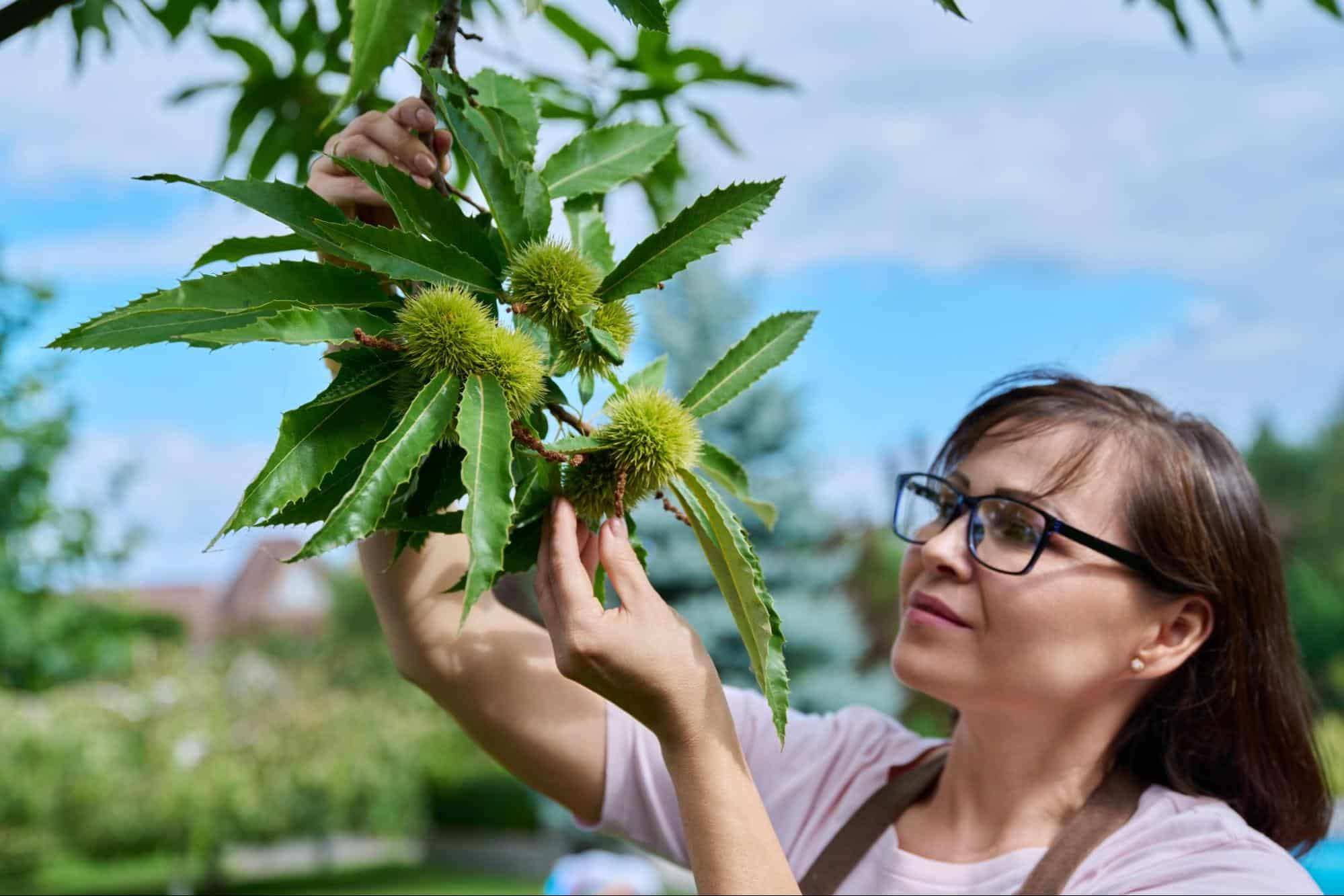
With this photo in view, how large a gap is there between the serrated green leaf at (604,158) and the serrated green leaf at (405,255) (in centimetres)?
19

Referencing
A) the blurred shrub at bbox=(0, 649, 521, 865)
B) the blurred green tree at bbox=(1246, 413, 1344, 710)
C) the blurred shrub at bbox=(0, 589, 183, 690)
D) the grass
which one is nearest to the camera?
the blurred shrub at bbox=(0, 649, 521, 865)

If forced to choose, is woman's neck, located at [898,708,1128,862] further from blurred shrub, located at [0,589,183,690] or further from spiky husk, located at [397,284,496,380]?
blurred shrub, located at [0,589,183,690]

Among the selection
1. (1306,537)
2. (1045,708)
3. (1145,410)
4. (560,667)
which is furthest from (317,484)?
(1306,537)

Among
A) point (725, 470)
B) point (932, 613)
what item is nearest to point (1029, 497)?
point (932, 613)

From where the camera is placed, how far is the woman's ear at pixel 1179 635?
1.67 metres

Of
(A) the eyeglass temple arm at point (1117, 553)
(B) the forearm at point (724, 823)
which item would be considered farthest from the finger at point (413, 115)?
(A) the eyeglass temple arm at point (1117, 553)

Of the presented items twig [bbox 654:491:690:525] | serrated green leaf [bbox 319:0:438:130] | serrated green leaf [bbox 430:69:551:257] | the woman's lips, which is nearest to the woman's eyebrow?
A: the woman's lips

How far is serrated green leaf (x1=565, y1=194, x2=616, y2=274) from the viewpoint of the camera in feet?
3.90

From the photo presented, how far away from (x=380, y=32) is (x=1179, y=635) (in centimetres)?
140

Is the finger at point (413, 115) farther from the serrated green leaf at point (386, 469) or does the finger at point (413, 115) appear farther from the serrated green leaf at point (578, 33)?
the serrated green leaf at point (578, 33)

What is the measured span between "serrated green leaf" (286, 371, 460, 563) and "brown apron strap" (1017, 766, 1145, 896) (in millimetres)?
1047

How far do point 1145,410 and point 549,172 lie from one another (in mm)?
1014

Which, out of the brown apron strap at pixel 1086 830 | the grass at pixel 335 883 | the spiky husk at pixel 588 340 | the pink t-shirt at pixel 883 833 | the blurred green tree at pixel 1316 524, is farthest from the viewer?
the blurred green tree at pixel 1316 524

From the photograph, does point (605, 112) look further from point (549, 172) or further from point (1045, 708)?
point (1045, 708)
